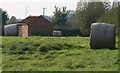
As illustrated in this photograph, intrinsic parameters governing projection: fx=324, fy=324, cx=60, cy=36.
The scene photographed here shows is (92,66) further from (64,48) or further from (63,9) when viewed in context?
(63,9)

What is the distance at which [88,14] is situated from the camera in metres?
49.0

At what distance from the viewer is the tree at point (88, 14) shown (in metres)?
48.2

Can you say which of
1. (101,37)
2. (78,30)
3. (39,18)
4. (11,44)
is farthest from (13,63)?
(78,30)

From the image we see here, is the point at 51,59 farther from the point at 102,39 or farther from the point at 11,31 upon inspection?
the point at 11,31

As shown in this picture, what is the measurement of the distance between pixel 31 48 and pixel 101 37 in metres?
3.15

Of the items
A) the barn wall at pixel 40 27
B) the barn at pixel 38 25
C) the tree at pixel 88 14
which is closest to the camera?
the barn wall at pixel 40 27

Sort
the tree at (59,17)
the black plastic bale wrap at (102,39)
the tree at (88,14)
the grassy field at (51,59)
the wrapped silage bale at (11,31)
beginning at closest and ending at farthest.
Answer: the grassy field at (51,59), the black plastic bale wrap at (102,39), the wrapped silage bale at (11,31), the tree at (88,14), the tree at (59,17)

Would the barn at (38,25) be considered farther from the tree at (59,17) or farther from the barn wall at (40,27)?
the tree at (59,17)

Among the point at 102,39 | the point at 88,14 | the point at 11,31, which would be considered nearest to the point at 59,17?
the point at 88,14

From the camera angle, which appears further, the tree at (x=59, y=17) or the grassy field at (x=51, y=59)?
the tree at (x=59, y=17)

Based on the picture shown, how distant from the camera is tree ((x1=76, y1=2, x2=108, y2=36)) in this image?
158 feet

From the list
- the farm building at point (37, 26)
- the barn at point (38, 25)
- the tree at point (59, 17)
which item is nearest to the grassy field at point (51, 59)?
the farm building at point (37, 26)

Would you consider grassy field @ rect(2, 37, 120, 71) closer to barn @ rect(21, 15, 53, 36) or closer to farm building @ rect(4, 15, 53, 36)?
farm building @ rect(4, 15, 53, 36)

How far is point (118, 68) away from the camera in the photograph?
9.38 m
